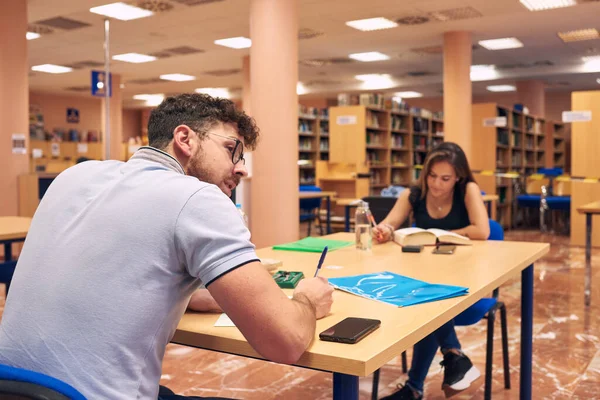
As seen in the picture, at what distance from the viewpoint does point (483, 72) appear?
13.0 metres

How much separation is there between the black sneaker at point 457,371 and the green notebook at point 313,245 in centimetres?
68

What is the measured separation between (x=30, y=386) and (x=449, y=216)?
2566 millimetres

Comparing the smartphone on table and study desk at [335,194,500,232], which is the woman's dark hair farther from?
study desk at [335,194,500,232]

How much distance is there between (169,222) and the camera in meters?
1.05

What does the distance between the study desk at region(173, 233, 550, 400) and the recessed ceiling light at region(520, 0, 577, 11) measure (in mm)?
6080

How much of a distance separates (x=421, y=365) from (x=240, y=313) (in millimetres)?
1686

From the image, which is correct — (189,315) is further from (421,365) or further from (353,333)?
(421,365)

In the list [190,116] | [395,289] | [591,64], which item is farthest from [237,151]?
[591,64]

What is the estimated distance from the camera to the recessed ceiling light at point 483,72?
1260cm

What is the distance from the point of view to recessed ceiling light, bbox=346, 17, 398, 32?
871 centimetres

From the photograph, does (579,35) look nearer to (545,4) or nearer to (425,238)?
(545,4)

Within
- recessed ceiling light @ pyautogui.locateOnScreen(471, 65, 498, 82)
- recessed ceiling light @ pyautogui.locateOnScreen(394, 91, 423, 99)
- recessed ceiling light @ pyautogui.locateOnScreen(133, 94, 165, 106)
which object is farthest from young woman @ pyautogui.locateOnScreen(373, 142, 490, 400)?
recessed ceiling light @ pyautogui.locateOnScreen(133, 94, 165, 106)

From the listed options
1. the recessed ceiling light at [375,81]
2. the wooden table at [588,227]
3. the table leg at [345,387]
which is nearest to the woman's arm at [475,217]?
the wooden table at [588,227]

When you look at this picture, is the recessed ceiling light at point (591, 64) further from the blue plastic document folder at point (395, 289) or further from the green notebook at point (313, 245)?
the blue plastic document folder at point (395, 289)
